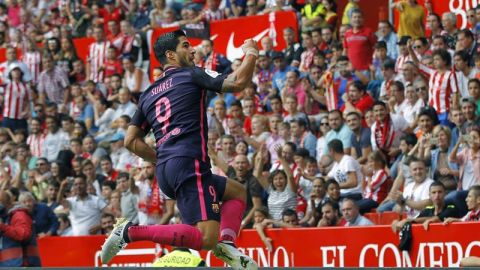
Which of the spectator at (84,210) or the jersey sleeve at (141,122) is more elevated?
the jersey sleeve at (141,122)

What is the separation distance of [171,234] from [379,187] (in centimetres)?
667

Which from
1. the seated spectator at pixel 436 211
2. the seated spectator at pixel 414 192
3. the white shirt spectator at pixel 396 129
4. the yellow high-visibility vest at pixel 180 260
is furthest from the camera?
the white shirt spectator at pixel 396 129

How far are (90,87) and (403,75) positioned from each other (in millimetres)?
7223

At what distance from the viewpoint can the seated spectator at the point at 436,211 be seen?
44.5 ft

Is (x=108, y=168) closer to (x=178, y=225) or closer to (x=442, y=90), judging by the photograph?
(x=442, y=90)

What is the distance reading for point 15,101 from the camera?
22844 millimetres

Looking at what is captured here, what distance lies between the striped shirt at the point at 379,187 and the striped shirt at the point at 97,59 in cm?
873

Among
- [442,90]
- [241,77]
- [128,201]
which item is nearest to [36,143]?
[128,201]

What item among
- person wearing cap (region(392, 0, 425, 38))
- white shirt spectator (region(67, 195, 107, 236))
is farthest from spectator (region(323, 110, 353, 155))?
white shirt spectator (region(67, 195, 107, 236))

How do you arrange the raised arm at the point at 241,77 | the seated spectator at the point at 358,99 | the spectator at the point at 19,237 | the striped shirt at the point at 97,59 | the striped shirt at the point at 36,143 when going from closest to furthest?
the raised arm at the point at 241,77, the spectator at the point at 19,237, the seated spectator at the point at 358,99, the striped shirt at the point at 36,143, the striped shirt at the point at 97,59

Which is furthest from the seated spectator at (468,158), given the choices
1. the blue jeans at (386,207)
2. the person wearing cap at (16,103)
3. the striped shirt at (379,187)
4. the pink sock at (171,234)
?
the person wearing cap at (16,103)

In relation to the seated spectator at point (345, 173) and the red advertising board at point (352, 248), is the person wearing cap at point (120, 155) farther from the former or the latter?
the seated spectator at point (345, 173)

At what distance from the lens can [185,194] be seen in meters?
9.42

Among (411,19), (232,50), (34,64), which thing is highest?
(411,19)
